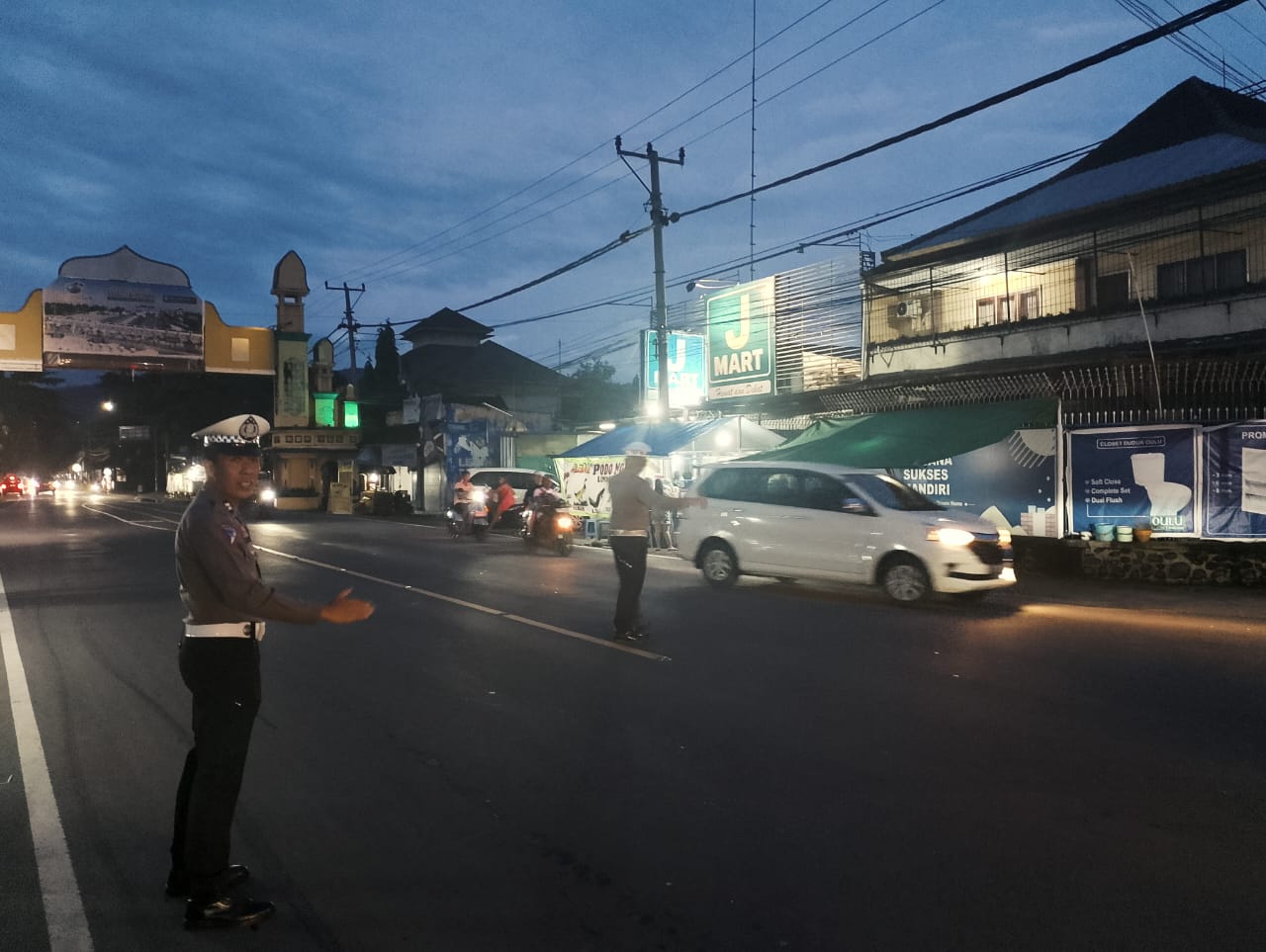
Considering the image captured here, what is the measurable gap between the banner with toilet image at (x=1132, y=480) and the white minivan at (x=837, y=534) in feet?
16.9

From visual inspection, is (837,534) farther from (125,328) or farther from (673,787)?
(125,328)

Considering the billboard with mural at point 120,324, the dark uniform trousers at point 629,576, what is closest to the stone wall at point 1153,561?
the dark uniform trousers at point 629,576

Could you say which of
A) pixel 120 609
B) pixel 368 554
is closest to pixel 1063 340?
pixel 368 554

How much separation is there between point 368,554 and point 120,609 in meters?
7.65

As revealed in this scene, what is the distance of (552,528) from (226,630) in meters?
16.3

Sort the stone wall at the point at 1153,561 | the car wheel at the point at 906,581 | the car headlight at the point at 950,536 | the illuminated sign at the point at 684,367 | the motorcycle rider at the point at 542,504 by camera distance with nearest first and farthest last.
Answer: the car headlight at the point at 950,536 < the car wheel at the point at 906,581 < the stone wall at the point at 1153,561 < the motorcycle rider at the point at 542,504 < the illuminated sign at the point at 684,367

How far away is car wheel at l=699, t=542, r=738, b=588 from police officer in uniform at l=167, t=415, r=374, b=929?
34.4 ft

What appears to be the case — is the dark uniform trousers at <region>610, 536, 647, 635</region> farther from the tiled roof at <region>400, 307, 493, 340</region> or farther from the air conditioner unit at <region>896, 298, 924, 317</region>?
the tiled roof at <region>400, 307, 493, 340</region>

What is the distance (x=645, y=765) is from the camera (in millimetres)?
5613

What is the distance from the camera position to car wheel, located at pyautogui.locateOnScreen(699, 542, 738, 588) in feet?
46.0

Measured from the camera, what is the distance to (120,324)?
36500 millimetres

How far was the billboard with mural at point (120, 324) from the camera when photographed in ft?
118

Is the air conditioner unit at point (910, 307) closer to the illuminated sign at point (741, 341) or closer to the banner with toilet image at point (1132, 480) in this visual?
the illuminated sign at point (741, 341)

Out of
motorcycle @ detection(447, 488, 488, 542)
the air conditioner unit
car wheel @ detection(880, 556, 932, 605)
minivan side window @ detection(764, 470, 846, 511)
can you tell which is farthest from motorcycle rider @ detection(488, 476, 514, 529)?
car wheel @ detection(880, 556, 932, 605)
